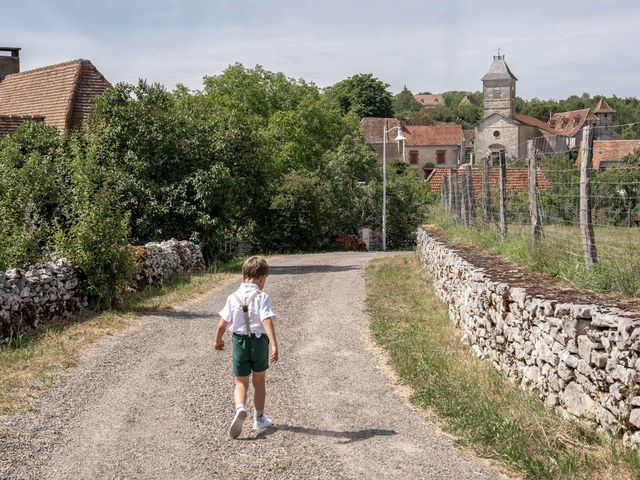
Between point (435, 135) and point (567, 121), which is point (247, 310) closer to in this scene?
point (435, 135)

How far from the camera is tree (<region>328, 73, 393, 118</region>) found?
103938 mm

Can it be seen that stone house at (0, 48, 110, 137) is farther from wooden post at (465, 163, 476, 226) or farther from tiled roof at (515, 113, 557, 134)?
tiled roof at (515, 113, 557, 134)

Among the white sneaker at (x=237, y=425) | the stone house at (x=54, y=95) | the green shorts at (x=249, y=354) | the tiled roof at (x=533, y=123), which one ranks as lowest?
the white sneaker at (x=237, y=425)

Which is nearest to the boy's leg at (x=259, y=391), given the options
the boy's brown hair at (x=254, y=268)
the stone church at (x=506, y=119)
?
the boy's brown hair at (x=254, y=268)

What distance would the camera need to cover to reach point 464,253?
43.0 ft

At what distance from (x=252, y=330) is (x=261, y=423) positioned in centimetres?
85

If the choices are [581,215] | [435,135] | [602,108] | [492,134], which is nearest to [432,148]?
[435,135]

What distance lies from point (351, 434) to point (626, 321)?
251 centimetres

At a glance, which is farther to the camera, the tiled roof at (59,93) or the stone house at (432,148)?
the stone house at (432,148)

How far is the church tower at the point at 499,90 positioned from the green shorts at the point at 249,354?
382 ft

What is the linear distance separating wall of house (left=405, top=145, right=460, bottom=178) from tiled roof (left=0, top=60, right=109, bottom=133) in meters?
79.7

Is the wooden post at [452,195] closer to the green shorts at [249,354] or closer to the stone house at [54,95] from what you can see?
the green shorts at [249,354]

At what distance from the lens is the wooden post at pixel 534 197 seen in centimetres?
1051

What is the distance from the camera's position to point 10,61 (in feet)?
130
